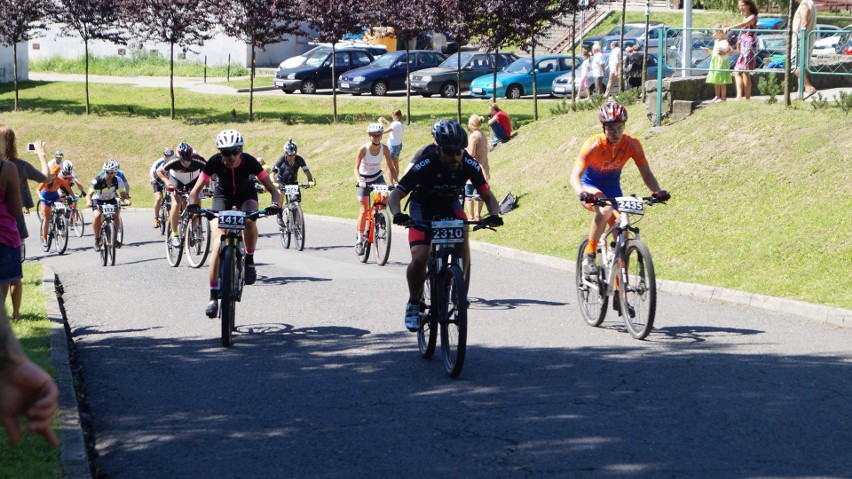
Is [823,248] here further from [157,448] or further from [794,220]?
[157,448]

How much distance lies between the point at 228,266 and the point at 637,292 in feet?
10.9

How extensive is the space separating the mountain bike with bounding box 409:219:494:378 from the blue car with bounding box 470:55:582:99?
30.7 metres

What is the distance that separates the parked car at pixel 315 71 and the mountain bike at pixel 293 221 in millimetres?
25246

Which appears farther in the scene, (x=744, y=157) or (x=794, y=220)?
(x=744, y=157)

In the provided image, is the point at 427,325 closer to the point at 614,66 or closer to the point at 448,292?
the point at 448,292

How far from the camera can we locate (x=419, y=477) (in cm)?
603

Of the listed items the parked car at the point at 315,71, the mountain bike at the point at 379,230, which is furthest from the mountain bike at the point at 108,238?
the parked car at the point at 315,71

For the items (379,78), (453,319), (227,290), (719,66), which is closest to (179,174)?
(227,290)

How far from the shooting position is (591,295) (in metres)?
10.4

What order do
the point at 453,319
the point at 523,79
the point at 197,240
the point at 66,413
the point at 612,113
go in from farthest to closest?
the point at 523,79 < the point at 197,240 < the point at 612,113 < the point at 453,319 < the point at 66,413

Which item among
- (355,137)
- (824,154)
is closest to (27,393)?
(824,154)

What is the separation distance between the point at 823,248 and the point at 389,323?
528 centimetres

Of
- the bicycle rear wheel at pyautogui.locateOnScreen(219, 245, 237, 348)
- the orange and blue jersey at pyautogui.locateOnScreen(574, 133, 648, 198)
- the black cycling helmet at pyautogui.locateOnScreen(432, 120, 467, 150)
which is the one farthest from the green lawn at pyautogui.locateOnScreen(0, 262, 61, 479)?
the orange and blue jersey at pyautogui.locateOnScreen(574, 133, 648, 198)

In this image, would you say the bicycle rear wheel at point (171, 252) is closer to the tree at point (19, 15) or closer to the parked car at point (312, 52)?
the tree at point (19, 15)
